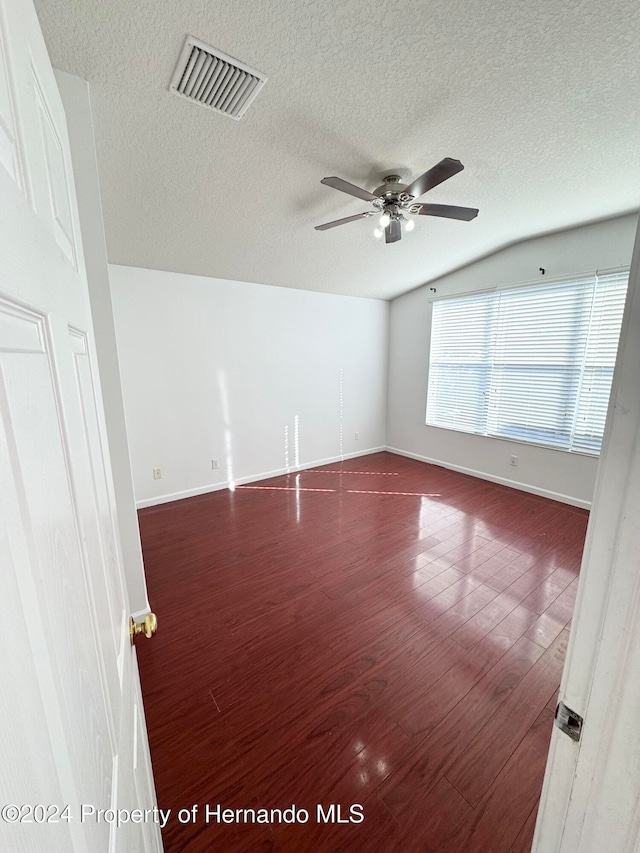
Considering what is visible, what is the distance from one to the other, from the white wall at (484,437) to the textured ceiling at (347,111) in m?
0.38

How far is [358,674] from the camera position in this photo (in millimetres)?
1626

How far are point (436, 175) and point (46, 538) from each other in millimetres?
2162

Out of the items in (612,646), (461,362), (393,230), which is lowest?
(612,646)

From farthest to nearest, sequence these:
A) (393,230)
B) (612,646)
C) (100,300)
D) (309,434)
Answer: (309,434), (393,230), (100,300), (612,646)

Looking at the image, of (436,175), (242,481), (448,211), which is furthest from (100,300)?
(242,481)

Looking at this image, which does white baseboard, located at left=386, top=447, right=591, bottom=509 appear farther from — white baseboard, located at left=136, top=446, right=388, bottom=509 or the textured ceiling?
the textured ceiling

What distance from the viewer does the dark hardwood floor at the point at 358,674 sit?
1.16 m

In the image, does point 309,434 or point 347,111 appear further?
point 309,434

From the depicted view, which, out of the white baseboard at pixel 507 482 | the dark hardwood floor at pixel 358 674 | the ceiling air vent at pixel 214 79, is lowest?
the dark hardwood floor at pixel 358 674

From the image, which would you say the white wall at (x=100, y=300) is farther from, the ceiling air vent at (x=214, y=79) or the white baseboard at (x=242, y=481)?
the white baseboard at (x=242, y=481)

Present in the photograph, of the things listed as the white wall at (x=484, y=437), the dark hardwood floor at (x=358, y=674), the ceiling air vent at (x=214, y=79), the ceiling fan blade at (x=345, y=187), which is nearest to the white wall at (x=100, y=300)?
the ceiling air vent at (x=214, y=79)

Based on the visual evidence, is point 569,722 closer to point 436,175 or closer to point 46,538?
point 46,538

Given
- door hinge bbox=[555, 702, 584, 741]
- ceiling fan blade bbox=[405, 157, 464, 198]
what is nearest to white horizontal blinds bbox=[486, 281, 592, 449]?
ceiling fan blade bbox=[405, 157, 464, 198]

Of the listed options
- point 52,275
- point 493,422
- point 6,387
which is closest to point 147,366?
Result: point 52,275
